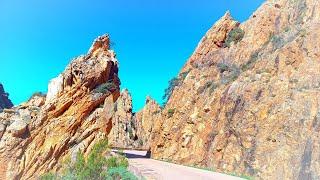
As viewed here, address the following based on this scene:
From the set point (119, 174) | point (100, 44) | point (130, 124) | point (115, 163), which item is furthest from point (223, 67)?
point (130, 124)

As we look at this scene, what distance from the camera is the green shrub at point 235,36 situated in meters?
51.9

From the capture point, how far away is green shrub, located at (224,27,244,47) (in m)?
51.9

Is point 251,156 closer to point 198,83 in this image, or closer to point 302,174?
point 302,174

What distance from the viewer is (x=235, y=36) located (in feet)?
172

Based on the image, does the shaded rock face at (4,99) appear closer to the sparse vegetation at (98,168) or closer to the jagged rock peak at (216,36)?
the jagged rock peak at (216,36)

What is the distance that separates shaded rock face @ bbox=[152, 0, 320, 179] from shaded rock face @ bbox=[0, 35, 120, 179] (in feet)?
29.3

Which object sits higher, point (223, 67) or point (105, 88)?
point (223, 67)

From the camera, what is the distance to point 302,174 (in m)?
26.5

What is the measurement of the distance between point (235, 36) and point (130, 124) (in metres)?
38.8

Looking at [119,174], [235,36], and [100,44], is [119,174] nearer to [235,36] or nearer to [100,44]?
[100,44]

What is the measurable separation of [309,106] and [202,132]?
1336cm

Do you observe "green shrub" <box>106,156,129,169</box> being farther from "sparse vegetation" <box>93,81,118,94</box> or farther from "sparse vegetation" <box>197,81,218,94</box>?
"sparse vegetation" <box>197,81,218,94</box>

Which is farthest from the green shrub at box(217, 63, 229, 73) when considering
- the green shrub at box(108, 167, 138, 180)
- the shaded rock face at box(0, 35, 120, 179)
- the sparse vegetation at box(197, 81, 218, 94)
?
the green shrub at box(108, 167, 138, 180)

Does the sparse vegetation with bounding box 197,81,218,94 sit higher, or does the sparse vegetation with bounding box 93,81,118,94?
the sparse vegetation with bounding box 197,81,218,94
